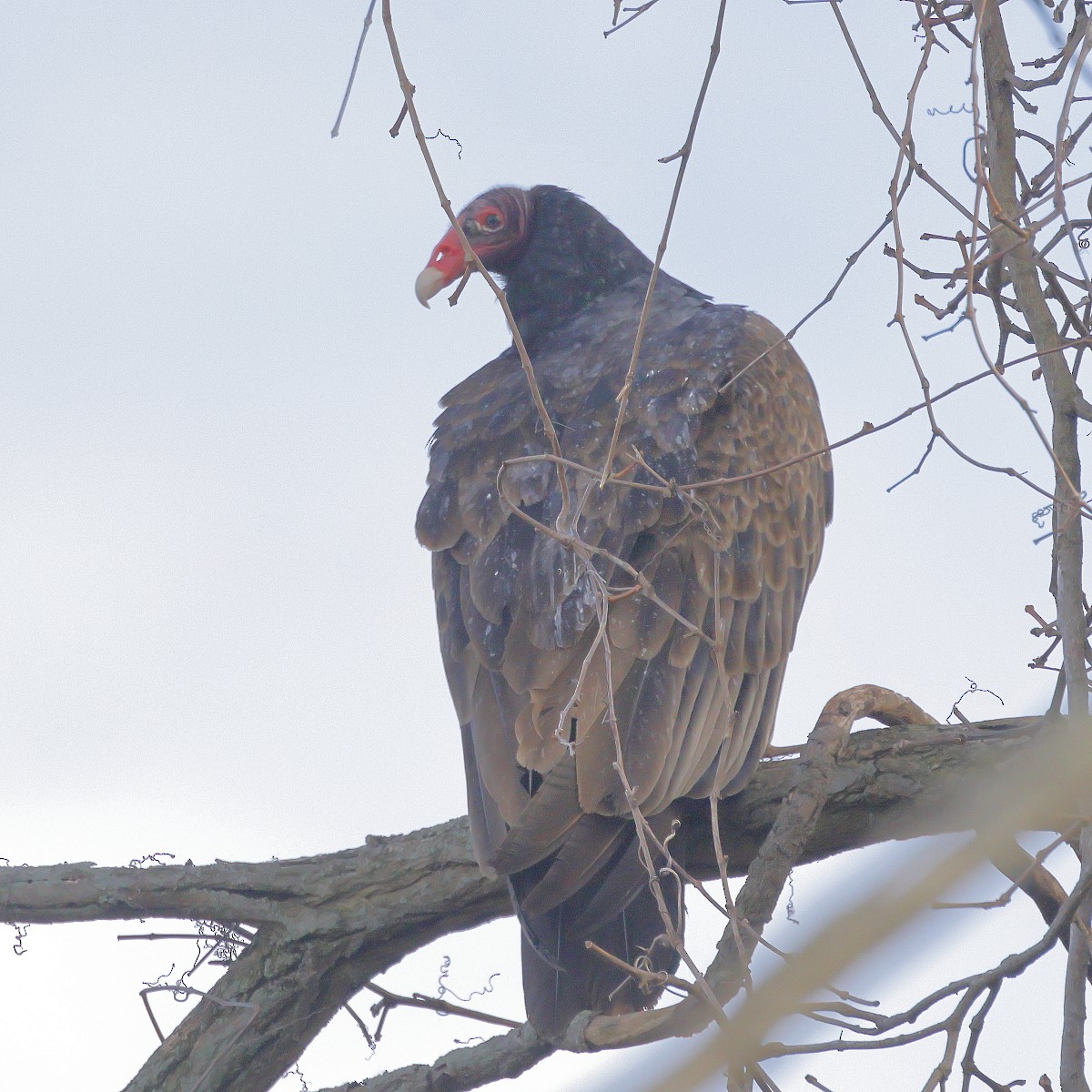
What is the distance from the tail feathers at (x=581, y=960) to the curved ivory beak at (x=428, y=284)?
7.45 ft

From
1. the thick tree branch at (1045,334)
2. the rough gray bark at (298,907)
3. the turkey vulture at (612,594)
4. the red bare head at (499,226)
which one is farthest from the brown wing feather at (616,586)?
the red bare head at (499,226)

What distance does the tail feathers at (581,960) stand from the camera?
2564 mm

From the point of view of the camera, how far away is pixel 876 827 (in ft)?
9.04

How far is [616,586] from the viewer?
2.89 meters

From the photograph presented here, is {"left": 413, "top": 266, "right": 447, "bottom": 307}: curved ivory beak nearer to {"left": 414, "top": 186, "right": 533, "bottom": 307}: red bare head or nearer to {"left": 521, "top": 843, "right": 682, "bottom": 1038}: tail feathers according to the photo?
{"left": 414, "top": 186, "right": 533, "bottom": 307}: red bare head

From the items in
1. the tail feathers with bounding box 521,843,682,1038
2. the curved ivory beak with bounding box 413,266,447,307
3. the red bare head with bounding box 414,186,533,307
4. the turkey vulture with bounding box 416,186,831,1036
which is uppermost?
the red bare head with bounding box 414,186,533,307

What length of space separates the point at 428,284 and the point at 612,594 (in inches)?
85.3

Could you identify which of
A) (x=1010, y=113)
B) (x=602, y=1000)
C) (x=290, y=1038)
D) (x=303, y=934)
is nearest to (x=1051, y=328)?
(x=1010, y=113)

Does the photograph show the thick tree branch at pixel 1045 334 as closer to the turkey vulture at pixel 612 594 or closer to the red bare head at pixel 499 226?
the turkey vulture at pixel 612 594

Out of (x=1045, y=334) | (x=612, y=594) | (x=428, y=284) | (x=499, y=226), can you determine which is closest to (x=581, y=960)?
(x=612, y=594)

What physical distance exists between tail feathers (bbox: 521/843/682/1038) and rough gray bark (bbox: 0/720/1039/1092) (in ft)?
0.86

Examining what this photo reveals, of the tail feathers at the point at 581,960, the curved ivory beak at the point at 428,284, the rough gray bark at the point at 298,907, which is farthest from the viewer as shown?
the curved ivory beak at the point at 428,284

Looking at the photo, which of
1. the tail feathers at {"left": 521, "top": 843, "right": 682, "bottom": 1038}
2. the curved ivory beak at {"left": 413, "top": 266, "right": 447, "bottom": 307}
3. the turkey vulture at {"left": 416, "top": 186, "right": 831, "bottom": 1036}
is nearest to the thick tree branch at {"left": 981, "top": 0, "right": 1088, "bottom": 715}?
the turkey vulture at {"left": 416, "top": 186, "right": 831, "bottom": 1036}

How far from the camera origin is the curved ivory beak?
4.36 meters
